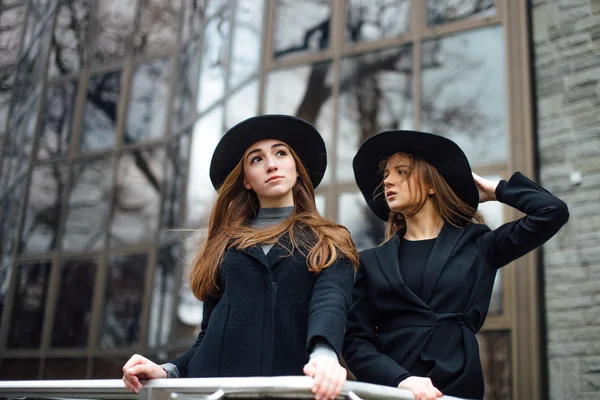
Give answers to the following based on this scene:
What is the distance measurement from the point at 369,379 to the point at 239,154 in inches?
36.0

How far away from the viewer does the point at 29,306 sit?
30.6 feet

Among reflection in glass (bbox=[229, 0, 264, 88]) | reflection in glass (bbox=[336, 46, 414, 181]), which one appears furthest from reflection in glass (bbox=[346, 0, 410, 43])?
reflection in glass (bbox=[229, 0, 264, 88])

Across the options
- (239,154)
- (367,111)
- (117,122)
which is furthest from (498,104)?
(117,122)

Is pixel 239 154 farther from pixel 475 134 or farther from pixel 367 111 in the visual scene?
pixel 367 111

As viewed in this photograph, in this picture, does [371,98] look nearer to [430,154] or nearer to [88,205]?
[430,154]

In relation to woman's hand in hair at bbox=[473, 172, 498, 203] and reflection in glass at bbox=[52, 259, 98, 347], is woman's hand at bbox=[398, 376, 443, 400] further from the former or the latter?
reflection in glass at bbox=[52, 259, 98, 347]

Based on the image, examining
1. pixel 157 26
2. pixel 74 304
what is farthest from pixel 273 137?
pixel 157 26

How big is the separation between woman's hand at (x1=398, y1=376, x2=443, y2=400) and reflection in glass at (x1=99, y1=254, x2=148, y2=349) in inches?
242

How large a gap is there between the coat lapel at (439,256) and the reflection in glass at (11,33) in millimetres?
8843

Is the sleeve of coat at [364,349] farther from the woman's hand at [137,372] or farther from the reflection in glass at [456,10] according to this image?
the reflection in glass at [456,10]

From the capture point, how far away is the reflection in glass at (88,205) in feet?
29.7

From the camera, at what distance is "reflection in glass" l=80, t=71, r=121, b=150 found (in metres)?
9.39

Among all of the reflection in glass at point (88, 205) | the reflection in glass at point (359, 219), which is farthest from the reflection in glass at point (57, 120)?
the reflection in glass at point (359, 219)

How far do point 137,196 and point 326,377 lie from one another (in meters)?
7.23
